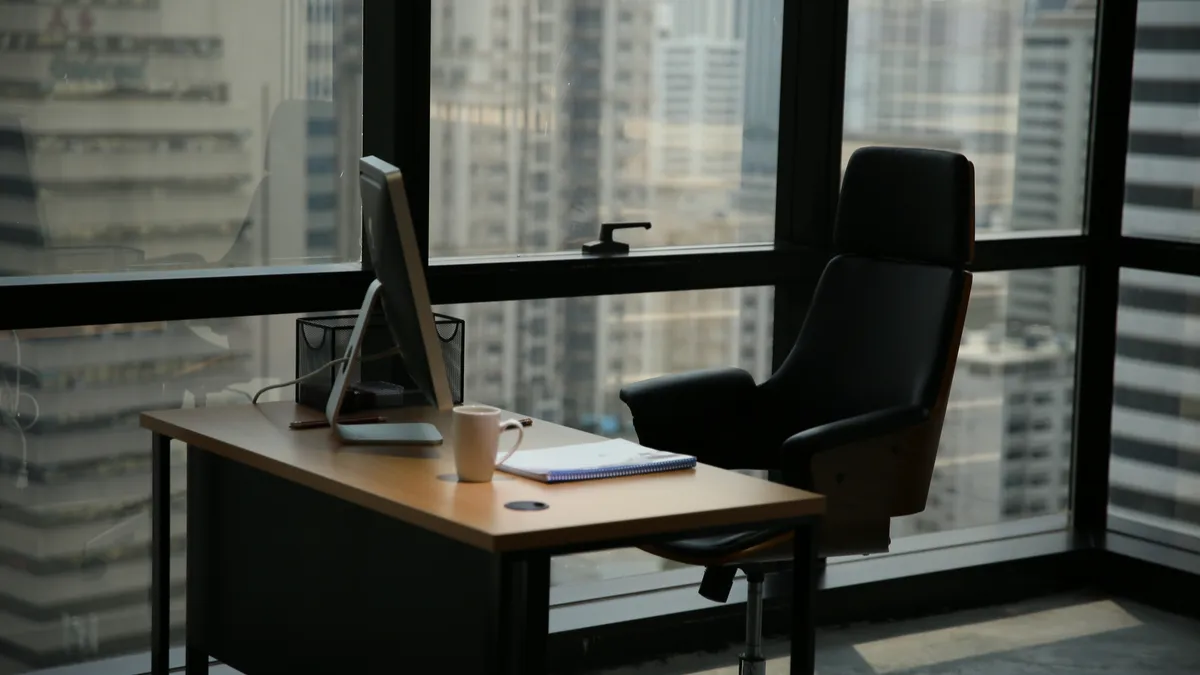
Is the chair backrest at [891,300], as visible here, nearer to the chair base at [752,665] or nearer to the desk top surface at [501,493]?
the chair base at [752,665]

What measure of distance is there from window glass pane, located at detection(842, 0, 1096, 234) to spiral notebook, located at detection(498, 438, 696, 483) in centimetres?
193

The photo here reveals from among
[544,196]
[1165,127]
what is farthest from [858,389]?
[1165,127]

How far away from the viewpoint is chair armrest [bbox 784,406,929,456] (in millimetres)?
3191

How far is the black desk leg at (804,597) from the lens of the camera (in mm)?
2574

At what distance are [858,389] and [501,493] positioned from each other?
133cm

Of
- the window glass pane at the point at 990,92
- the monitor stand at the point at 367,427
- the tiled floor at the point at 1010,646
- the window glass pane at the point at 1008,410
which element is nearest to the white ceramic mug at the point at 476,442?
the monitor stand at the point at 367,427

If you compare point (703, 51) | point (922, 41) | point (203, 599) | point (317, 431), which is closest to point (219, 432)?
point (317, 431)

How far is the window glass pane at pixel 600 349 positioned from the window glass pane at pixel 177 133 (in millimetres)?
490

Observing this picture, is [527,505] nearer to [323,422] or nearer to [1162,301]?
[323,422]

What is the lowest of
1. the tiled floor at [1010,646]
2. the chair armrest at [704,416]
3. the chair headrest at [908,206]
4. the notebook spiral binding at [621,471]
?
the tiled floor at [1010,646]

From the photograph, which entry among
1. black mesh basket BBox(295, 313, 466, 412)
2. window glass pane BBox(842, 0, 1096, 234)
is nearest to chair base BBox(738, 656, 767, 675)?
black mesh basket BBox(295, 313, 466, 412)

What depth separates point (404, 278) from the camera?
2.74 metres

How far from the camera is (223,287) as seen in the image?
3.51 metres

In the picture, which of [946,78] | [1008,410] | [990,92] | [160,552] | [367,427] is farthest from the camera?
[1008,410]
